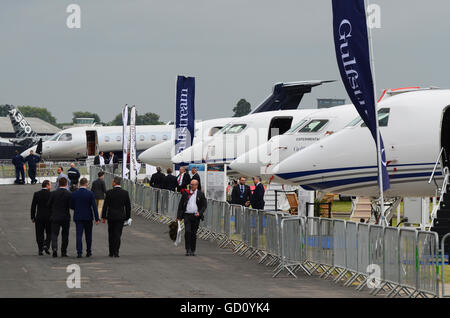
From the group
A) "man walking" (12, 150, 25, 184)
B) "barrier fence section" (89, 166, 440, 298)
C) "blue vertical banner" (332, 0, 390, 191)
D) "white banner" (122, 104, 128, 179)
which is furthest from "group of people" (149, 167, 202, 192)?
"man walking" (12, 150, 25, 184)

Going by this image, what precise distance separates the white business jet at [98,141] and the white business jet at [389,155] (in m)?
47.9

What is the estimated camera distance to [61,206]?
71.6 feet

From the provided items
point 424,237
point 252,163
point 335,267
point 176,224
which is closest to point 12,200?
point 252,163

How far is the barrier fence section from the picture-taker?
1505 centimetres

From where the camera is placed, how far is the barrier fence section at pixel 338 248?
15047mm

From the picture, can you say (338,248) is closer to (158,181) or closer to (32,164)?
(158,181)

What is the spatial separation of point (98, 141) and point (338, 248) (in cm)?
5476

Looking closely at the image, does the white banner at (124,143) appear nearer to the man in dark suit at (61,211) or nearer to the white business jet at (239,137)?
the white business jet at (239,137)

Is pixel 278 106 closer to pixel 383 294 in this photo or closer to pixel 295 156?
pixel 295 156

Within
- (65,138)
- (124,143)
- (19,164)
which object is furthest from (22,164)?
(65,138)

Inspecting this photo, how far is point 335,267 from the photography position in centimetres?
1808

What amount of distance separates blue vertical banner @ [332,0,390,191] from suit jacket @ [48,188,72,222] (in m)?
7.09

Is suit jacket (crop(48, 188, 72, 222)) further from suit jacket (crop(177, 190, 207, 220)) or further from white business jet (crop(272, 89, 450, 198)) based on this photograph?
white business jet (crop(272, 89, 450, 198))
